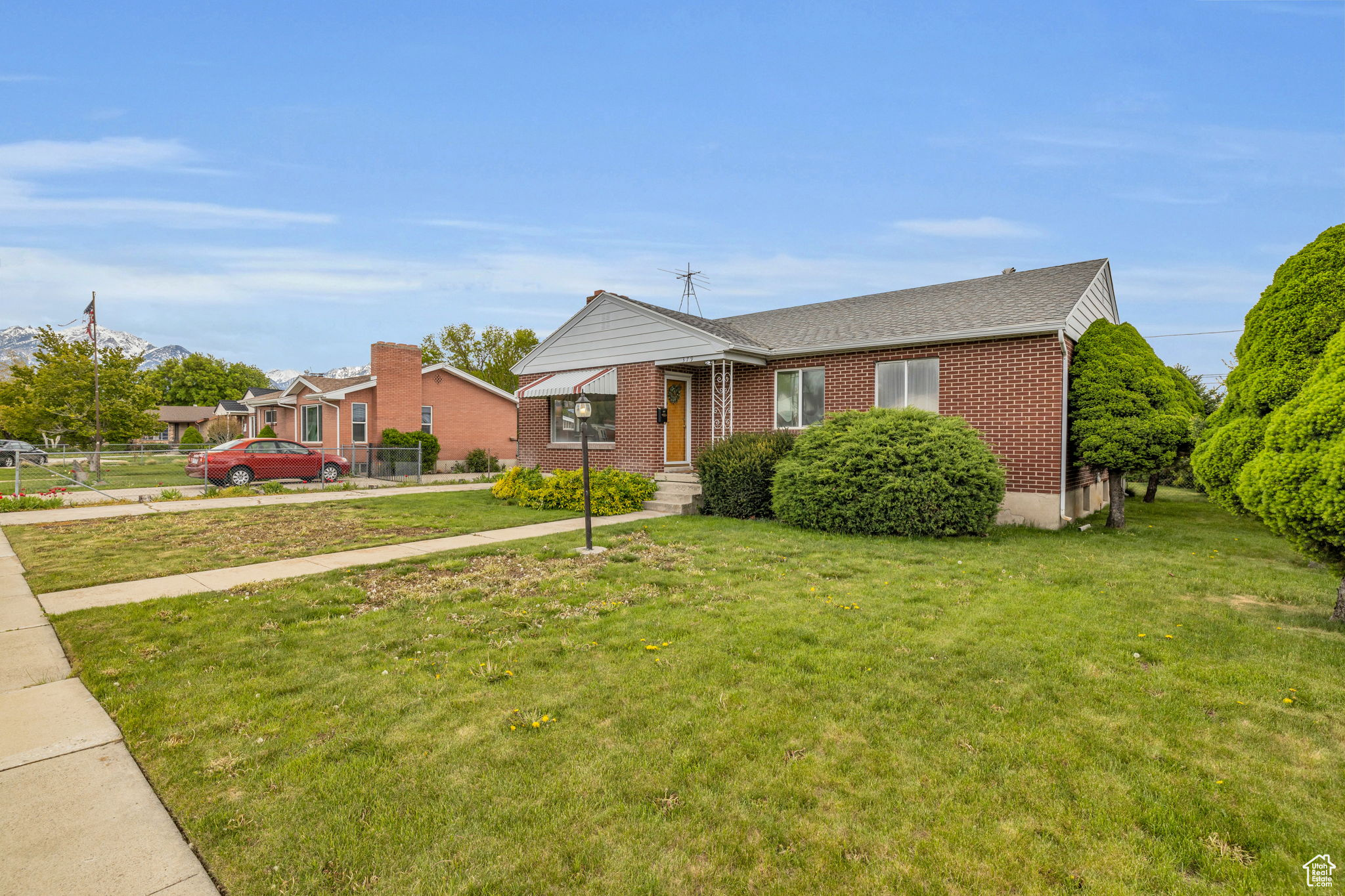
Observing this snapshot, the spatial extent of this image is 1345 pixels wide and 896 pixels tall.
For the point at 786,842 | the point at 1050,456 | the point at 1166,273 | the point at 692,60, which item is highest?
the point at 692,60

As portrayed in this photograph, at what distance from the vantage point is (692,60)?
1577 centimetres

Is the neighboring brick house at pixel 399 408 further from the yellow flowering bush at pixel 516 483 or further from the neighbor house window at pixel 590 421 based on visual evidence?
the yellow flowering bush at pixel 516 483

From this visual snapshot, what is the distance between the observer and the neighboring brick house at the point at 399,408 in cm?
2556

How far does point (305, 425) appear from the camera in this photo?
2898 cm

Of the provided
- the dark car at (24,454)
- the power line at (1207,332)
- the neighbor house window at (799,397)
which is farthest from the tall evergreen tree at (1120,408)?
the dark car at (24,454)

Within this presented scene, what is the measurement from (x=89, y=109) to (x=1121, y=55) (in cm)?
2323

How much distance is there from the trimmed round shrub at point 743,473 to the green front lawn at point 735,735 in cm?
547

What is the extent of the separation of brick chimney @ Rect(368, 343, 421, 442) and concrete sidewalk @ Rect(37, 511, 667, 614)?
1842cm

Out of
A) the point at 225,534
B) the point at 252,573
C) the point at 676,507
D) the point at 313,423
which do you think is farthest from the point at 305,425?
the point at 252,573

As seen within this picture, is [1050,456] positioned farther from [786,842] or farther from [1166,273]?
[1166,273]

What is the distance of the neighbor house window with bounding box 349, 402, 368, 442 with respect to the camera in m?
25.8

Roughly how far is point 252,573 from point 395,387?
68.1ft

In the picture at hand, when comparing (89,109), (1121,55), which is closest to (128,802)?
(1121,55)

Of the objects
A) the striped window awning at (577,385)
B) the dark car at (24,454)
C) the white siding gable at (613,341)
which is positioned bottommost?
the dark car at (24,454)
